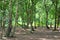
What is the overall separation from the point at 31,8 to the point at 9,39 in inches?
452

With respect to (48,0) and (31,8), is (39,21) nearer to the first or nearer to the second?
(48,0)

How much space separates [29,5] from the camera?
34062 millimetres

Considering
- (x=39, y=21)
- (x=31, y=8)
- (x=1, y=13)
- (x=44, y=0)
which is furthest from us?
(x=39, y=21)

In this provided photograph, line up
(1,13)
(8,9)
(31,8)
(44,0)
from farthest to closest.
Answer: (44,0), (31,8), (8,9), (1,13)

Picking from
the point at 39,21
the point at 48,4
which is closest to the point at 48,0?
the point at 48,4

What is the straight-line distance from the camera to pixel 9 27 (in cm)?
2373

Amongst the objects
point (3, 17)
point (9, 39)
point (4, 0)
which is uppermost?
point (4, 0)

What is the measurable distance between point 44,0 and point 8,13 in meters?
18.2

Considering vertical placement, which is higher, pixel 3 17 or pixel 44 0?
pixel 44 0

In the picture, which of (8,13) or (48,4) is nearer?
(8,13)

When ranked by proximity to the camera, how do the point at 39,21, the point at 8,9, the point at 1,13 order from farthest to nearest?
the point at 39,21 → the point at 8,9 → the point at 1,13

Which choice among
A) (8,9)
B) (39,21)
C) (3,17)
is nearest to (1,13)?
(3,17)

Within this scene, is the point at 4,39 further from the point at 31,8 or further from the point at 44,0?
the point at 44,0

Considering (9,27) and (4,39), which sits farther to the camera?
(9,27)
